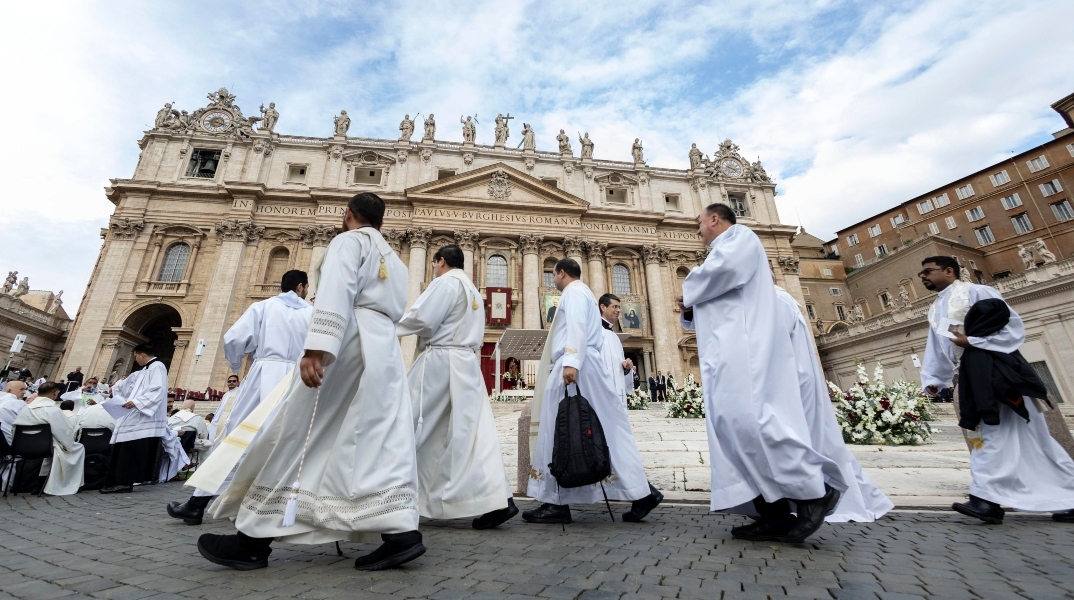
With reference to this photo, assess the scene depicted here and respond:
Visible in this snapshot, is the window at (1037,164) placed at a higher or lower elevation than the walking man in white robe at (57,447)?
higher

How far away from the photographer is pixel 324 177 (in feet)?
92.2

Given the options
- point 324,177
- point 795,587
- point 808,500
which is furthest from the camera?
Result: point 324,177

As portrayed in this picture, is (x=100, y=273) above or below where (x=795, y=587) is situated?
above

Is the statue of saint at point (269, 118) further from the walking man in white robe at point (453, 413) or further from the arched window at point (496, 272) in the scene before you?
the walking man in white robe at point (453, 413)

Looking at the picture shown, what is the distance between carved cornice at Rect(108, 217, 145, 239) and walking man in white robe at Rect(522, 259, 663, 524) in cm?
3006

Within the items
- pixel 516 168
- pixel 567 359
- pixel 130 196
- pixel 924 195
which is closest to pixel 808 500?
pixel 567 359

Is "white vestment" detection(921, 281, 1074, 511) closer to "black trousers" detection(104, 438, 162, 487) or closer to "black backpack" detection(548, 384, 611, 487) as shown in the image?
"black backpack" detection(548, 384, 611, 487)

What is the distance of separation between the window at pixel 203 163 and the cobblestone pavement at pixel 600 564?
30.4 meters

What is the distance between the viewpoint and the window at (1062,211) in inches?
1291

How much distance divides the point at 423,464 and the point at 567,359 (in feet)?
4.79

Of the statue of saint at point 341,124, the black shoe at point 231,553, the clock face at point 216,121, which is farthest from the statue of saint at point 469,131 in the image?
the black shoe at point 231,553

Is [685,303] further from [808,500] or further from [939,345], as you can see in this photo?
[939,345]

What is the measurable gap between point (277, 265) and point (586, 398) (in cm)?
2707

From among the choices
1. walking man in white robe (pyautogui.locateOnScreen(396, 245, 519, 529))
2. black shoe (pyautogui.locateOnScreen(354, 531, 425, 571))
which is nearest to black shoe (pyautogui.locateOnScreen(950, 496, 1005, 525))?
walking man in white robe (pyautogui.locateOnScreen(396, 245, 519, 529))
